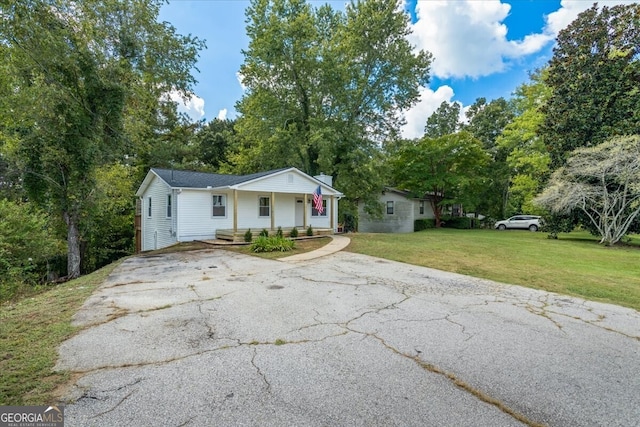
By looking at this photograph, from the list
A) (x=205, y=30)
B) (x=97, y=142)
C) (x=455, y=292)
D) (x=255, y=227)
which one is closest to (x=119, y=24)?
(x=205, y=30)

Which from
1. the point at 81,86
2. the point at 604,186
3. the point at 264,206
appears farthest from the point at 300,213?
the point at 604,186

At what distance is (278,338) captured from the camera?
146 inches

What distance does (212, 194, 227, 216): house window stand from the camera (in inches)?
598

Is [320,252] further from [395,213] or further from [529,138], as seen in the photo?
[529,138]

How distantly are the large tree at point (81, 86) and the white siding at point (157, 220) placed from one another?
139 inches

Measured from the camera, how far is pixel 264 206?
16594 mm

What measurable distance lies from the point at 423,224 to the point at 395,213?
2.74m

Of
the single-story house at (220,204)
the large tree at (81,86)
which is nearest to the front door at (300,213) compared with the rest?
the single-story house at (220,204)

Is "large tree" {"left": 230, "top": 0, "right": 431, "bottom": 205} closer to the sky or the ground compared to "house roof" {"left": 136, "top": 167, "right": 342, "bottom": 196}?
closer to the sky

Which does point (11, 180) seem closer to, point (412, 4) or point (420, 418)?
point (420, 418)

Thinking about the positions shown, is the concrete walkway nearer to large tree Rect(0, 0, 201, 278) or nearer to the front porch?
the front porch

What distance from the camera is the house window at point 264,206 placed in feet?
54.0

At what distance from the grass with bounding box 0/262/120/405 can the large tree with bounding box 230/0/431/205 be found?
1475cm

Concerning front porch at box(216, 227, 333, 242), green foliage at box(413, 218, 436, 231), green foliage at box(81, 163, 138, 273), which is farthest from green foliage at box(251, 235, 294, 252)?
green foliage at box(413, 218, 436, 231)
